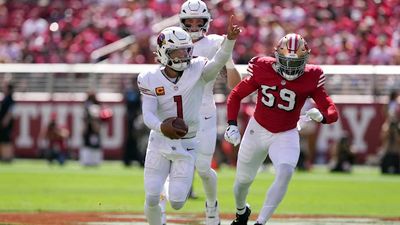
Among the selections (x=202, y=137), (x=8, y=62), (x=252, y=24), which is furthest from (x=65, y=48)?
(x=202, y=137)

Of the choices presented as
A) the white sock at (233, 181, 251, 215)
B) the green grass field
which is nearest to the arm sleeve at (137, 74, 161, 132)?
the white sock at (233, 181, 251, 215)

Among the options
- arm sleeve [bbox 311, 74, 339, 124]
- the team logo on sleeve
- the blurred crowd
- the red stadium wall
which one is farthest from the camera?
the blurred crowd

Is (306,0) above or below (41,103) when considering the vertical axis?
above

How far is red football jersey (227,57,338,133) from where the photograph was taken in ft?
30.8

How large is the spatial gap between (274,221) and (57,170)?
9.56m

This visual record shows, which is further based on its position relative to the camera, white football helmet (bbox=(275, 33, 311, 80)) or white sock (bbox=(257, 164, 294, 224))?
white football helmet (bbox=(275, 33, 311, 80))

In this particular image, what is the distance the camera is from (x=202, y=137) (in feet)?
31.5

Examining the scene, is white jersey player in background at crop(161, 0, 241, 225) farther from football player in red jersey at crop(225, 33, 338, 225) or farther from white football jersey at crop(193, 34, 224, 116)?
football player in red jersey at crop(225, 33, 338, 225)

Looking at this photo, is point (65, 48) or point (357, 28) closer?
point (357, 28)

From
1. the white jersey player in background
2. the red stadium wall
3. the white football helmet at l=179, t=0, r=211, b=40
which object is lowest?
the red stadium wall

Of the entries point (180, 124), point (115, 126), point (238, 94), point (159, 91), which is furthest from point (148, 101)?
point (115, 126)

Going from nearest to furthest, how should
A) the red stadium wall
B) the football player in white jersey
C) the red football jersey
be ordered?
the football player in white jersey → the red football jersey → the red stadium wall

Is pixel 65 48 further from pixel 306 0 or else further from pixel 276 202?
pixel 276 202

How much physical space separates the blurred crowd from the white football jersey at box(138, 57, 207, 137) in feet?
42.5
